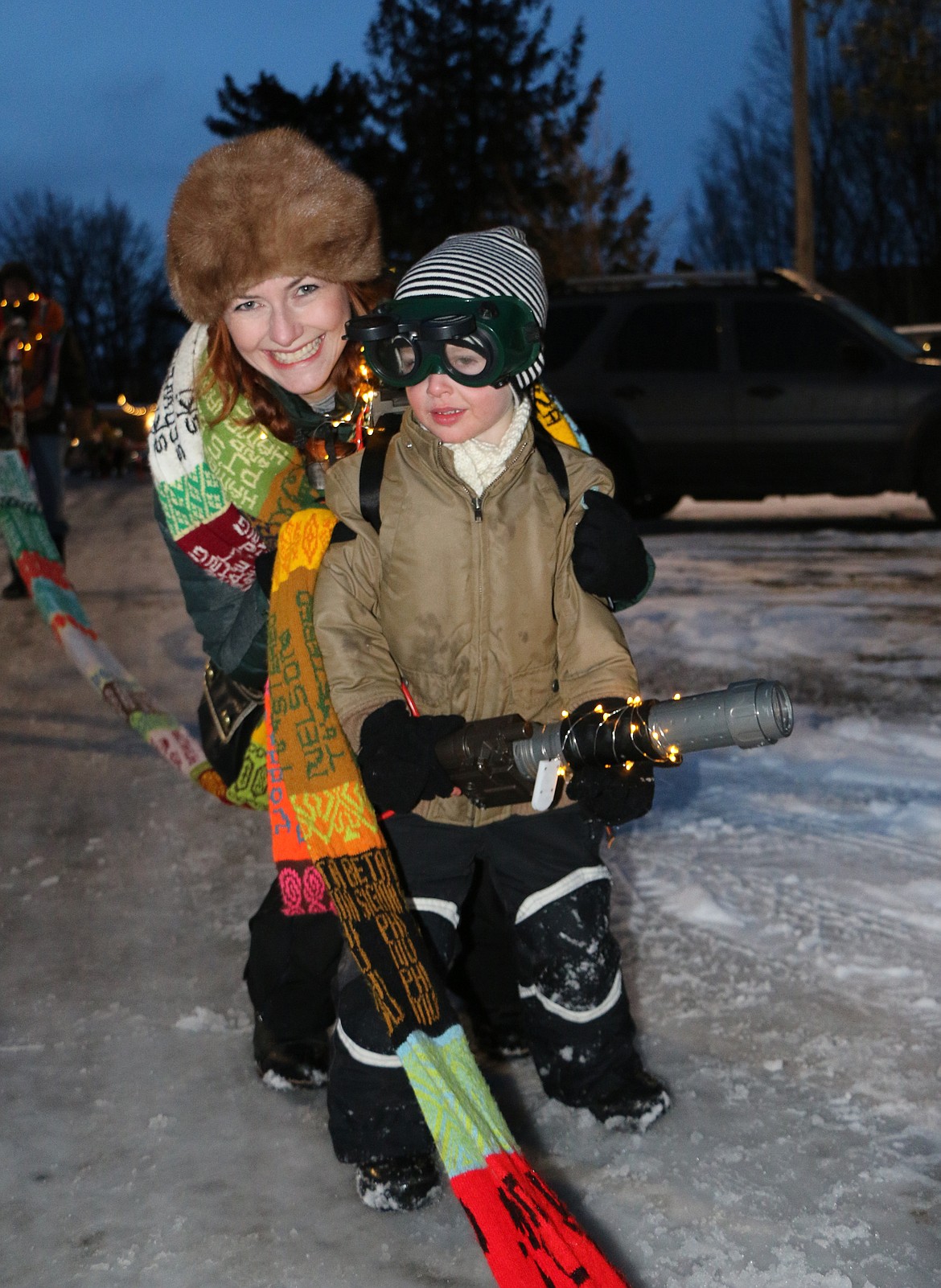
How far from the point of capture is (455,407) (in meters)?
2.49

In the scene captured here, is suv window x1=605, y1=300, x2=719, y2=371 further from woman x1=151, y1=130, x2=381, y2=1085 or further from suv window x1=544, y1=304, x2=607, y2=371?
woman x1=151, y1=130, x2=381, y2=1085

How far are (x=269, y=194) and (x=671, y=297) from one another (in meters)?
8.39

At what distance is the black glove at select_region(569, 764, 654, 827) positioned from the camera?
2357 millimetres

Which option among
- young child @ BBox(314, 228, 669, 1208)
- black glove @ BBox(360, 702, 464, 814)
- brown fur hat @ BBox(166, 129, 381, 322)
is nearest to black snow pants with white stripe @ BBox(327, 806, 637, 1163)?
young child @ BBox(314, 228, 669, 1208)

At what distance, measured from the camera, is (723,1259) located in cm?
217

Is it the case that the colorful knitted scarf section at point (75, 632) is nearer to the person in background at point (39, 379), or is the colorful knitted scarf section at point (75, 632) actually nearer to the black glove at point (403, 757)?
the black glove at point (403, 757)

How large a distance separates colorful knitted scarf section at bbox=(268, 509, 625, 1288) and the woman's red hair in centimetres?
34

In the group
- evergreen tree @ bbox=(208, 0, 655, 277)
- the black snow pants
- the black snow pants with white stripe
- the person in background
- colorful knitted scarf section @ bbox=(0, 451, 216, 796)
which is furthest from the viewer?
evergreen tree @ bbox=(208, 0, 655, 277)

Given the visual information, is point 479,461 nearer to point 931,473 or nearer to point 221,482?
point 221,482

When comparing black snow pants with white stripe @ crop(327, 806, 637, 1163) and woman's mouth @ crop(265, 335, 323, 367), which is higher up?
woman's mouth @ crop(265, 335, 323, 367)

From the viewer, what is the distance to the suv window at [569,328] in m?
10.8

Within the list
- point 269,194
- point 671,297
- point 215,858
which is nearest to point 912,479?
point 671,297

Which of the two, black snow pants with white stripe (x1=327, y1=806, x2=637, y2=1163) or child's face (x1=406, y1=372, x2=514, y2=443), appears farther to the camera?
black snow pants with white stripe (x1=327, y1=806, x2=637, y2=1163)

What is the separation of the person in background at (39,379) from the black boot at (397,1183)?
5634 millimetres
